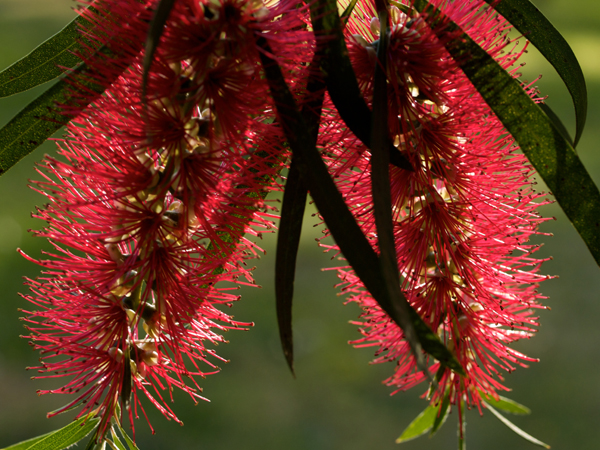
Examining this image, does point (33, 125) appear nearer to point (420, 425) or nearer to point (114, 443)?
point (114, 443)

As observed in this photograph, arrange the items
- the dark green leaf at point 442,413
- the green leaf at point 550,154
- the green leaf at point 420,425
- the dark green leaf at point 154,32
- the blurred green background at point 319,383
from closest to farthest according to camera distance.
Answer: the dark green leaf at point 154,32 → the green leaf at point 550,154 → the dark green leaf at point 442,413 → the green leaf at point 420,425 → the blurred green background at point 319,383

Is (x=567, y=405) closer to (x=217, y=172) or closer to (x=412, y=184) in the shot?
→ (x=412, y=184)

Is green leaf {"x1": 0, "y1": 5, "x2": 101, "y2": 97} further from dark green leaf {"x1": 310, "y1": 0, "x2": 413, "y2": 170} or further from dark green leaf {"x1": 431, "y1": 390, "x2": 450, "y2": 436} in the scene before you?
dark green leaf {"x1": 431, "y1": 390, "x2": 450, "y2": 436}

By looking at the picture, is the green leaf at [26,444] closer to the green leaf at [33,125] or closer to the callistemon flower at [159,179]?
the callistemon flower at [159,179]

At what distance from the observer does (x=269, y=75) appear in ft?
1.24

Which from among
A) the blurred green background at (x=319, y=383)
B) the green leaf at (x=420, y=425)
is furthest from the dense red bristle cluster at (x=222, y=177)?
the blurred green background at (x=319, y=383)

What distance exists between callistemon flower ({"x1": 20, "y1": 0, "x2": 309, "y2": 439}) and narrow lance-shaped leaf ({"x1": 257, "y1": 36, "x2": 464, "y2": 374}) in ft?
0.06

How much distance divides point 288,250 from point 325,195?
0.18 feet

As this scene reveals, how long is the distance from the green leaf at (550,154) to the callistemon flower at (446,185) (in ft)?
0.12

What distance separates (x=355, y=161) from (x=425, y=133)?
0.22ft

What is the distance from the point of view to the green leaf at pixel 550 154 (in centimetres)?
43

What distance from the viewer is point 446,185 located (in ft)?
1.55

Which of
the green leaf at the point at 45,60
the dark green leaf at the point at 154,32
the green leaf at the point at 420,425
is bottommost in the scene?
the green leaf at the point at 420,425

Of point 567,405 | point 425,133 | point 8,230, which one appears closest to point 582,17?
point 567,405
